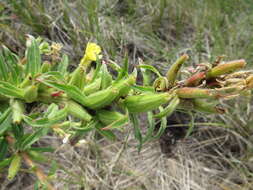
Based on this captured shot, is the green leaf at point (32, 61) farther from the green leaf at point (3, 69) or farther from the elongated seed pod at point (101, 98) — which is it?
the elongated seed pod at point (101, 98)

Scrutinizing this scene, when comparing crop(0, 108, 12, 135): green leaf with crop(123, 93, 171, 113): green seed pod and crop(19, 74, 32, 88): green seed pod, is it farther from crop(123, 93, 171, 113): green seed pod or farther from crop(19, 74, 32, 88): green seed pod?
crop(123, 93, 171, 113): green seed pod

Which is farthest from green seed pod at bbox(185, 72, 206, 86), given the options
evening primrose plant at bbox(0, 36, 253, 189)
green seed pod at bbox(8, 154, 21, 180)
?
green seed pod at bbox(8, 154, 21, 180)

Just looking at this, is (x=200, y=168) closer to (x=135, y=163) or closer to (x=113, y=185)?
(x=135, y=163)

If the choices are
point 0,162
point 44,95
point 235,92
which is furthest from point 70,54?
point 235,92

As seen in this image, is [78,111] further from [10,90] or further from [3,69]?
[3,69]

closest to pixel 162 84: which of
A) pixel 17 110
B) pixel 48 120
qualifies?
pixel 48 120

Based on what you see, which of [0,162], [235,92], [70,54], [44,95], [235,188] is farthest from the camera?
[70,54]
